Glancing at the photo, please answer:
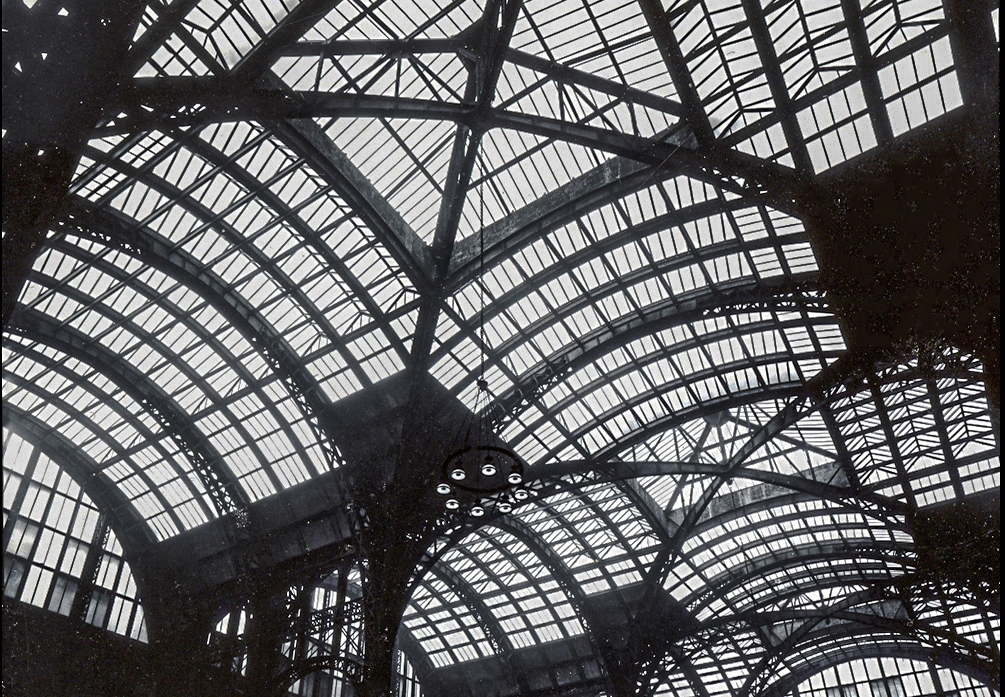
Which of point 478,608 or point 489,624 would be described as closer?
point 478,608

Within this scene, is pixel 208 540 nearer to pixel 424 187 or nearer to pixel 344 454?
pixel 344 454

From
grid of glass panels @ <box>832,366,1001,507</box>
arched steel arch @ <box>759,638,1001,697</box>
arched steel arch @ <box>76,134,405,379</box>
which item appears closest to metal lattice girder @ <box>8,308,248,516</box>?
arched steel arch @ <box>76,134,405,379</box>

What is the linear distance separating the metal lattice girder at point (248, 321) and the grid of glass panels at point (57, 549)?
1224 cm

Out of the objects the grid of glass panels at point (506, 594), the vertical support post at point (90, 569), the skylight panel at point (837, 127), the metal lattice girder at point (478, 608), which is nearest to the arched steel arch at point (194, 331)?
the vertical support post at point (90, 569)

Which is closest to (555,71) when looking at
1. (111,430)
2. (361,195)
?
(361,195)

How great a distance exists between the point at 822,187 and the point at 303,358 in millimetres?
19078

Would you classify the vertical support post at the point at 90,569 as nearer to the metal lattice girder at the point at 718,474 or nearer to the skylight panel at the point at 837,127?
the metal lattice girder at the point at 718,474

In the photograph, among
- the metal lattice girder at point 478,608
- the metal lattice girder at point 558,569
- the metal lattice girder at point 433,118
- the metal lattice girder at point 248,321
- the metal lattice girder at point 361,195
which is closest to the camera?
the metal lattice girder at point 433,118

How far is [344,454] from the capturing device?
2664cm

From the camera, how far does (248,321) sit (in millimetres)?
27094

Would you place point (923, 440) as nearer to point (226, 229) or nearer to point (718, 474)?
point (718, 474)

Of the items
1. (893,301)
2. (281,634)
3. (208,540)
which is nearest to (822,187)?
(893,301)

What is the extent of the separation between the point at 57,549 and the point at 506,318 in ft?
73.8

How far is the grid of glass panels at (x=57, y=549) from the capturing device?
1288 inches
